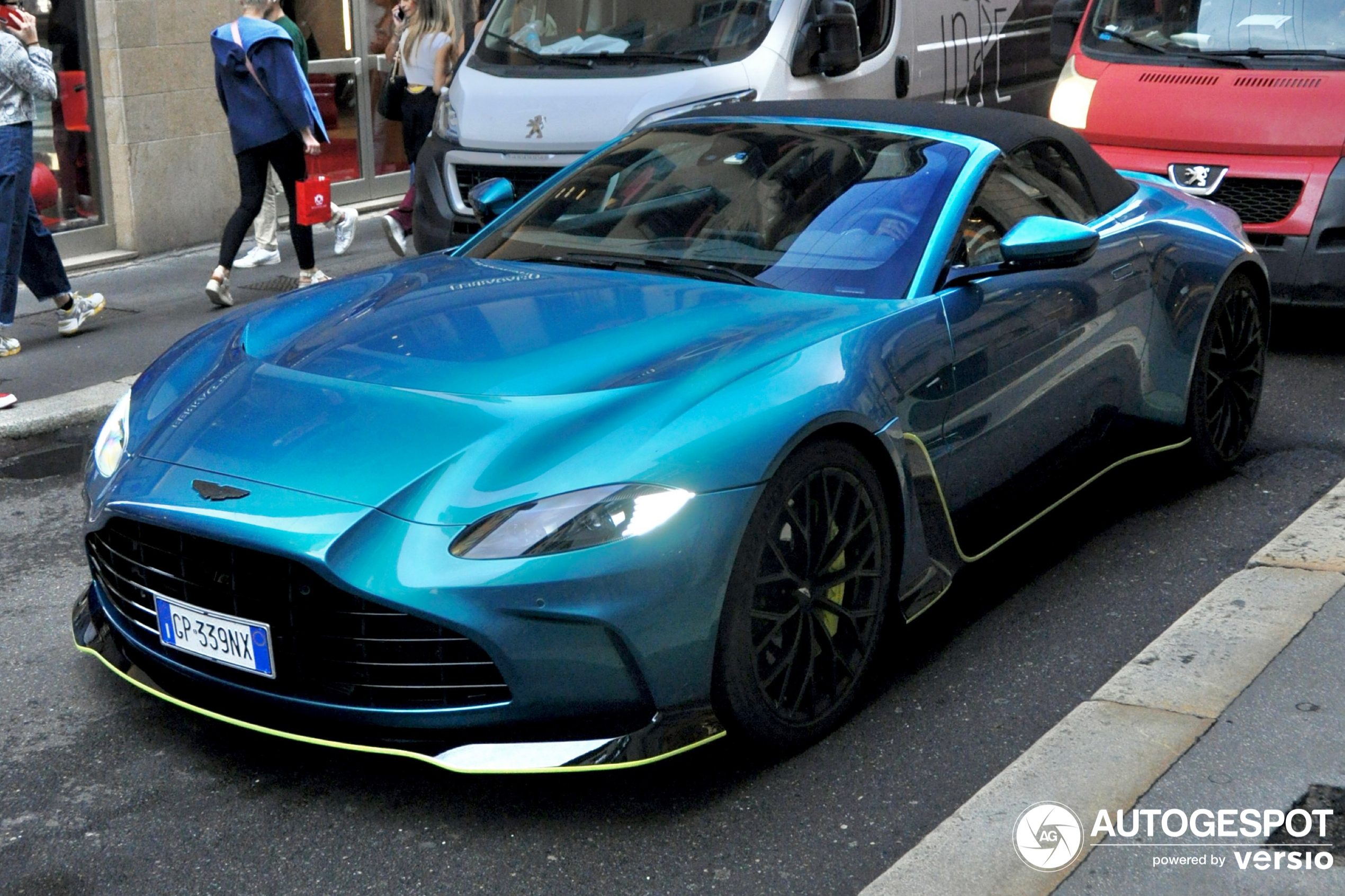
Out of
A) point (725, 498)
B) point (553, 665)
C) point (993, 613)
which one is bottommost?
point (993, 613)

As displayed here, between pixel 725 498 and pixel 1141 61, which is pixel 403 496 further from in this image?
pixel 1141 61

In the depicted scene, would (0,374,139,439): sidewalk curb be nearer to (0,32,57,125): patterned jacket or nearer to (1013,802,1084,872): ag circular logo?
(0,32,57,125): patterned jacket

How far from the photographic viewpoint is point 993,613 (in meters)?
4.47

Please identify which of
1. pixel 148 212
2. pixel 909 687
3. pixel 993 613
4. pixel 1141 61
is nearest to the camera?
pixel 909 687

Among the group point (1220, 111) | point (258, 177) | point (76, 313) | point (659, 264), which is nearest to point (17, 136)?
point (76, 313)

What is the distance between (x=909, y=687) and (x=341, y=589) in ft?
5.16

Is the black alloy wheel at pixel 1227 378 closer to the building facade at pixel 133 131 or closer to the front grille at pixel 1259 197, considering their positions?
the front grille at pixel 1259 197

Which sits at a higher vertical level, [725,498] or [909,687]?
[725,498]

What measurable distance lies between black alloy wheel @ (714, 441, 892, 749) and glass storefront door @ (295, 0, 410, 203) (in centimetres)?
922

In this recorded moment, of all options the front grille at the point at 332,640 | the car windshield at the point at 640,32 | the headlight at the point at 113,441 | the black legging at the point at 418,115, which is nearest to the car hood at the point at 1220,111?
the car windshield at the point at 640,32

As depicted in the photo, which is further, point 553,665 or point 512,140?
point 512,140

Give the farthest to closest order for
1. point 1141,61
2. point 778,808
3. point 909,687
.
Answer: point 1141,61, point 909,687, point 778,808

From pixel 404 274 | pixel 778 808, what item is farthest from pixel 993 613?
pixel 404 274

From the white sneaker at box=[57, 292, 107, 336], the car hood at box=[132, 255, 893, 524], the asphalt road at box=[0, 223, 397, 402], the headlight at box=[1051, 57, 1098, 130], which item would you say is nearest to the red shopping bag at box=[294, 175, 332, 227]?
the asphalt road at box=[0, 223, 397, 402]
